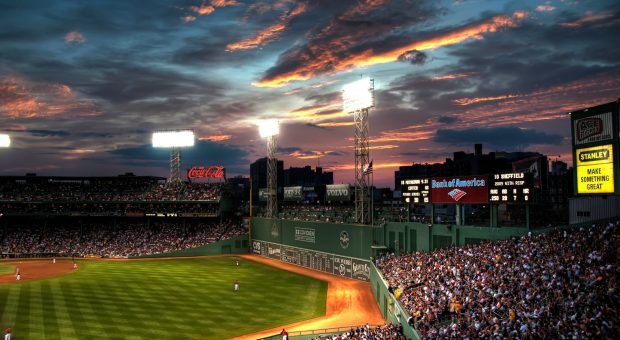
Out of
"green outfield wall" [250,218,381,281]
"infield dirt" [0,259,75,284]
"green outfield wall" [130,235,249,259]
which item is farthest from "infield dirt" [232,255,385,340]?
"infield dirt" [0,259,75,284]

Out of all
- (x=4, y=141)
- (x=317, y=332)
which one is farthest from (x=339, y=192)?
(x=4, y=141)

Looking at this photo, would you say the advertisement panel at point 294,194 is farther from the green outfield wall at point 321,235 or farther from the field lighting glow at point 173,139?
the field lighting glow at point 173,139

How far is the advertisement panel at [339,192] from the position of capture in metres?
57.8

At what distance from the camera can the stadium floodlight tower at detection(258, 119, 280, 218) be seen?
63094mm

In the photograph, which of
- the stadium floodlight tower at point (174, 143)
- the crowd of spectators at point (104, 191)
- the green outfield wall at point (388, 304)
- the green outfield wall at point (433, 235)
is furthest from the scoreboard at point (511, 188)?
the stadium floodlight tower at point (174, 143)

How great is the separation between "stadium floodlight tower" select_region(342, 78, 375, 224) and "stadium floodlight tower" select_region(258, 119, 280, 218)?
1744 cm

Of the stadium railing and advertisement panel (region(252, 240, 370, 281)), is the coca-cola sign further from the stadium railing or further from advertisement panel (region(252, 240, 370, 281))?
the stadium railing

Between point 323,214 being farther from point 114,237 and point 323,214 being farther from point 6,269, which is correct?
point 6,269

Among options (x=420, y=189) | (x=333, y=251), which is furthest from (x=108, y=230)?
(x=420, y=189)

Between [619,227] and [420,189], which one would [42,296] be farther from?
[619,227]

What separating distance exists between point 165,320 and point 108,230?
49.8 meters

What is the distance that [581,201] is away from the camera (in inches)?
1072

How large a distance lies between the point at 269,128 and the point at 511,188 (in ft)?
127

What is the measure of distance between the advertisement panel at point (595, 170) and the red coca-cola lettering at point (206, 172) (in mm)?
58885
